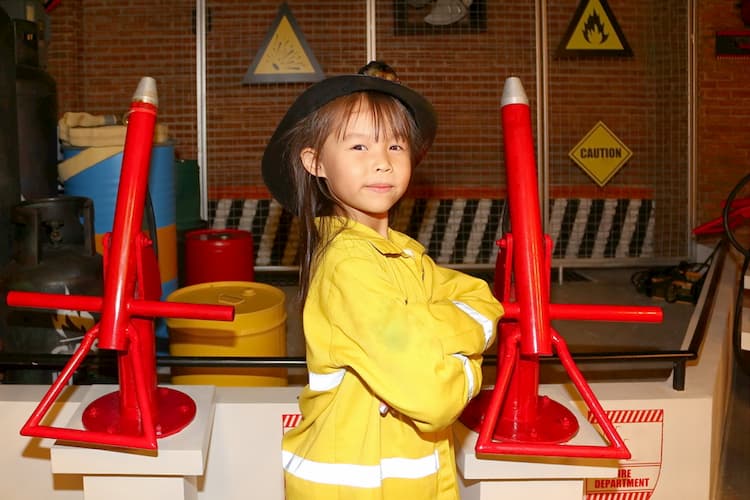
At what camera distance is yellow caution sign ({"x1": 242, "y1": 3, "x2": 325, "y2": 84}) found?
5.51m

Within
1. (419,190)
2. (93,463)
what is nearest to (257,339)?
(93,463)

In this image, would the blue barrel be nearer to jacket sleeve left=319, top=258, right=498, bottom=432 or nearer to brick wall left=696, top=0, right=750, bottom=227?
jacket sleeve left=319, top=258, right=498, bottom=432

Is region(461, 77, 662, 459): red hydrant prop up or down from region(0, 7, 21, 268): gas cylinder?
down

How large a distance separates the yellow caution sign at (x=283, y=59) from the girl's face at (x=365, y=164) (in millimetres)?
4260

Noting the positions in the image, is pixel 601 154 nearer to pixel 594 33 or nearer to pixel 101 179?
pixel 594 33

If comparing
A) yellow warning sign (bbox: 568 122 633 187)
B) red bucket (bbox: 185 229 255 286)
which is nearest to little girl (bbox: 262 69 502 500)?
red bucket (bbox: 185 229 255 286)

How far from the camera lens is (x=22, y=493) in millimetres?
1938

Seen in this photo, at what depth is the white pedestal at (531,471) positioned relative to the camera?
58.3 inches

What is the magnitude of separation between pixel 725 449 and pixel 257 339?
2090 mm

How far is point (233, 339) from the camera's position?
2.53 metres

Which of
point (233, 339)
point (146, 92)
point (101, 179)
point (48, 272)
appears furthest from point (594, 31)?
point (146, 92)

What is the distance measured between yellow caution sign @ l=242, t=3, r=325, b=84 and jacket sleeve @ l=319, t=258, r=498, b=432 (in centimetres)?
447

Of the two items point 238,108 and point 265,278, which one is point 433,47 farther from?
point 265,278

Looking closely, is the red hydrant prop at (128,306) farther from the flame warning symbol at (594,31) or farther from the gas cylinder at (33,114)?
the flame warning symbol at (594,31)
